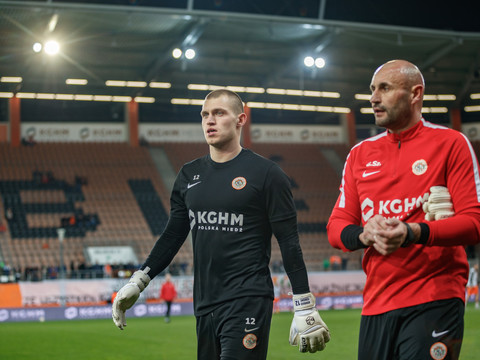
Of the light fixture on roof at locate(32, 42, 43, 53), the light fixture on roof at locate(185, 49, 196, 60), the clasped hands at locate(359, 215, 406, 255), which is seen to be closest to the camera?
the clasped hands at locate(359, 215, 406, 255)

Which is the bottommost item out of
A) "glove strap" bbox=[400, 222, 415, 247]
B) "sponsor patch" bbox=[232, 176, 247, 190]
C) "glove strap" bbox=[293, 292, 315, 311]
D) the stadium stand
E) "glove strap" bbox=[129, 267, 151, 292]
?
"glove strap" bbox=[293, 292, 315, 311]

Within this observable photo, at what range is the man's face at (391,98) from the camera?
402 cm

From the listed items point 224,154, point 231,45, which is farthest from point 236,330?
point 231,45

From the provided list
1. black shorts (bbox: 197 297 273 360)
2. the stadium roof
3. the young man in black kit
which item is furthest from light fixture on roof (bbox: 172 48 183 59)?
black shorts (bbox: 197 297 273 360)

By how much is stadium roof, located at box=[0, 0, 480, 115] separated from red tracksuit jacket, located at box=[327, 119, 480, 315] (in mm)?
25416

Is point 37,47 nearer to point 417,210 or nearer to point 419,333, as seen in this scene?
point 417,210

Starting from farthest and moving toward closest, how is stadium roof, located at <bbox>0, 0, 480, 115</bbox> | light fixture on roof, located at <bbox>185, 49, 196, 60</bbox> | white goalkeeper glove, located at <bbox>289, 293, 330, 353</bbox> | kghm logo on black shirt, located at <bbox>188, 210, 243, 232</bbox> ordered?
light fixture on roof, located at <bbox>185, 49, 196, 60</bbox> < stadium roof, located at <bbox>0, 0, 480, 115</bbox> < kghm logo on black shirt, located at <bbox>188, 210, 243, 232</bbox> < white goalkeeper glove, located at <bbox>289, 293, 330, 353</bbox>

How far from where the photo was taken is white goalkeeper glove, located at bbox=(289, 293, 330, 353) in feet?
15.0

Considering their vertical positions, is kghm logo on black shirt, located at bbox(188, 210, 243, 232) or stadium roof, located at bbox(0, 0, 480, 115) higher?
stadium roof, located at bbox(0, 0, 480, 115)

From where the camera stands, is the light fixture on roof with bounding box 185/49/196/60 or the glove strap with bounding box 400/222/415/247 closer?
the glove strap with bounding box 400/222/415/247

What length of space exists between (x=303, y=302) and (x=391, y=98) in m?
1.52

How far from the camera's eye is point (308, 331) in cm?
460

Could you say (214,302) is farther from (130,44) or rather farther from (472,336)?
(130,44)

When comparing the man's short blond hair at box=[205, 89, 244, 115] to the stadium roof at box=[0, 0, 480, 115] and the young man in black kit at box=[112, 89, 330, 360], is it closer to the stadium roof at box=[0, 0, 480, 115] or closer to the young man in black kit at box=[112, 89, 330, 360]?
the young man in black kit at box=[112, 89, 330, 360]
